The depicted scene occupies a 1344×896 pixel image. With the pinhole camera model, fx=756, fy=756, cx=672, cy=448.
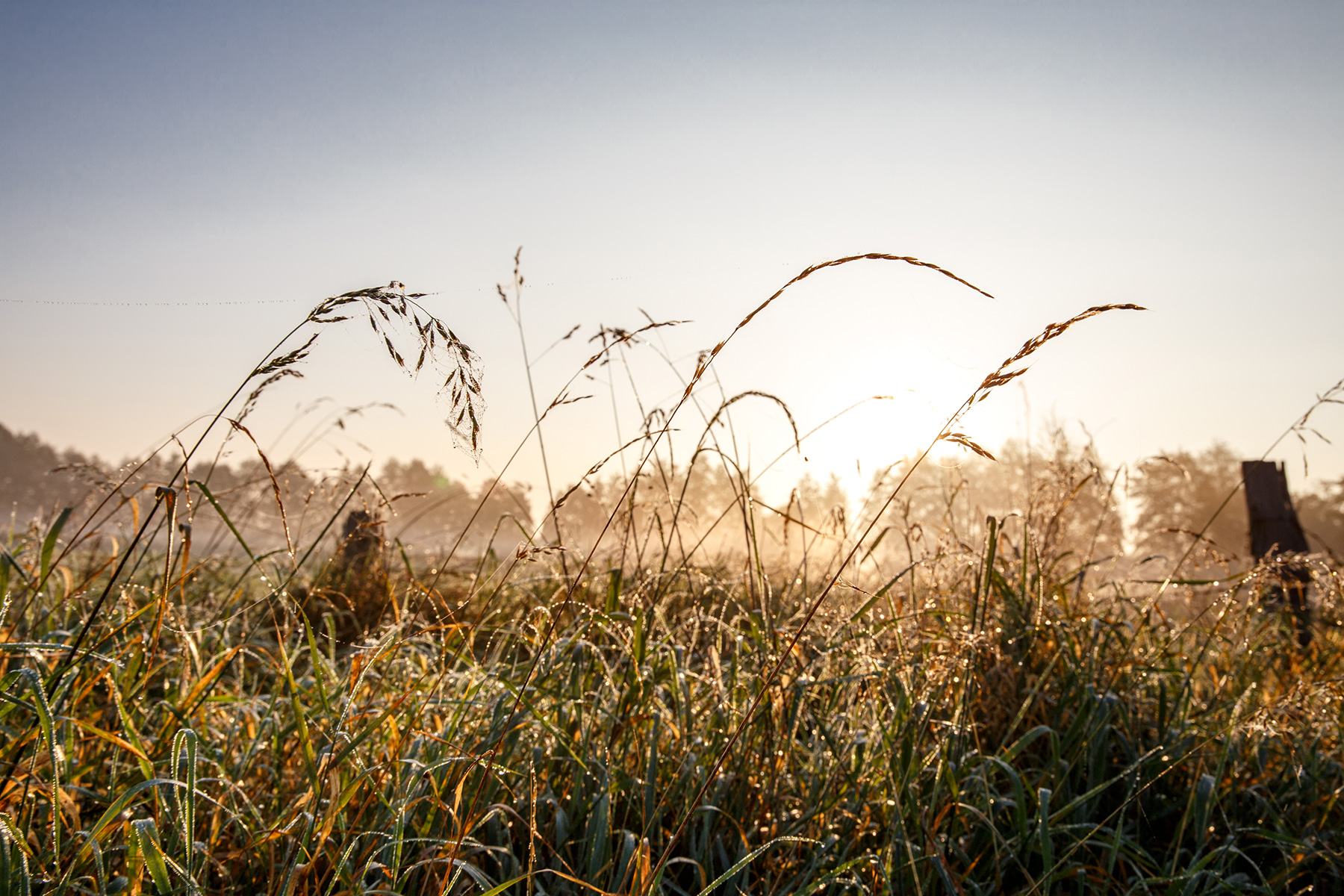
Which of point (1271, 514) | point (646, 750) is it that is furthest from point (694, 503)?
point (1271, 514)

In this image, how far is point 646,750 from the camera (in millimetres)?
1665

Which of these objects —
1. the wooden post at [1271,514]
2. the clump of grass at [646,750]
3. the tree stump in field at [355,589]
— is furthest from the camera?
the wooden post at [1271,514]

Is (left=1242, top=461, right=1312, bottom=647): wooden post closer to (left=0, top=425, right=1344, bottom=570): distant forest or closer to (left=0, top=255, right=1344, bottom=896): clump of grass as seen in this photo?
(left=0, top=425, right=1344, bottom=570): distant forest

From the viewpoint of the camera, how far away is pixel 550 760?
5.38 ft

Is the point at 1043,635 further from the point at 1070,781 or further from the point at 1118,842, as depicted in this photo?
the point at 1118,842

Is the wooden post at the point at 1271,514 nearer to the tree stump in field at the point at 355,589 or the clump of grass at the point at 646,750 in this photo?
the clump of grass at the point at 646,750

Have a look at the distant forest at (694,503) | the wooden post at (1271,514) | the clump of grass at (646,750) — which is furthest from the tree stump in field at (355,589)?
the wooden post at (1271,514)

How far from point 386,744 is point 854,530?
44.8 inches

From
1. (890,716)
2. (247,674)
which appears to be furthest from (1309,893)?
(247,674)

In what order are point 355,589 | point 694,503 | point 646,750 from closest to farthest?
point 646,750, point 694,503, point 355,589

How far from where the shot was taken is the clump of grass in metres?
1.17

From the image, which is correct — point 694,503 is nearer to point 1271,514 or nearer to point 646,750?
point 646,750

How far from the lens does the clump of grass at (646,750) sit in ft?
3.84

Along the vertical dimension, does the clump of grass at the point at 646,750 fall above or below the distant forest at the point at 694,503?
below
